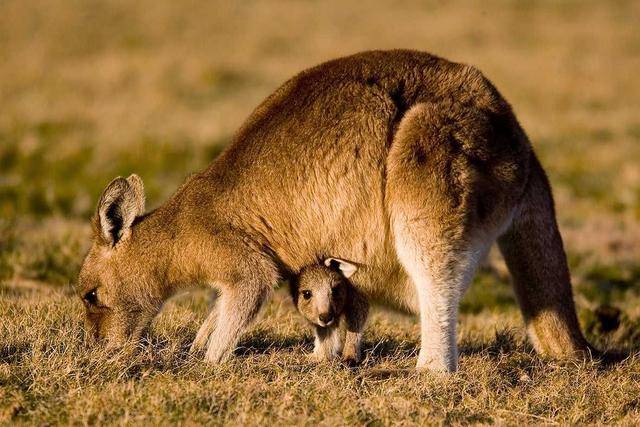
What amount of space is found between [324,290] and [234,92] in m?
15.3

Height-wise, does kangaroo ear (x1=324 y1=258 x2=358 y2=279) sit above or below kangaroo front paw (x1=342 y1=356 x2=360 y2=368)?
above

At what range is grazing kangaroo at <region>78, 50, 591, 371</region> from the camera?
536cm

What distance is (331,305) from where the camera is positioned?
5.56m

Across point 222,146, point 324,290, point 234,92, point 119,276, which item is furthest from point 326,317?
point 234,92

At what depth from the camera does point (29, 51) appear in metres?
22.3

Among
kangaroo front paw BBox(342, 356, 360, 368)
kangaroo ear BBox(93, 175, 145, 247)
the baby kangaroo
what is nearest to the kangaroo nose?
the baby kangaroo

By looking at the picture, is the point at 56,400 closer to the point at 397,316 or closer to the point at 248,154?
the point at 248,154

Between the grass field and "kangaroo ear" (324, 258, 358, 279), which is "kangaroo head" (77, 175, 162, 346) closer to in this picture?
the grass field

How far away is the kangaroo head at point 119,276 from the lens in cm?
548


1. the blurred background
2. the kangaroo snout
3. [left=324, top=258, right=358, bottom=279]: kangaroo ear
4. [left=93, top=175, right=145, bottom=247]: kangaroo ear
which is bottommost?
the kangaroo snout

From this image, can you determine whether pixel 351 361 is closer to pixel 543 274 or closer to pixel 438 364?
pixel 438 364

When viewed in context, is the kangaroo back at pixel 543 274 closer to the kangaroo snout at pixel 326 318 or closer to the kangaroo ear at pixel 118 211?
the kangaroo snout at pixel 326 318

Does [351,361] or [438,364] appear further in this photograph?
[351,361]

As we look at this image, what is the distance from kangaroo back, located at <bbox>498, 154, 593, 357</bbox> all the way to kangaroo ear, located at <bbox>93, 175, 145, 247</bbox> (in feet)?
7.45
